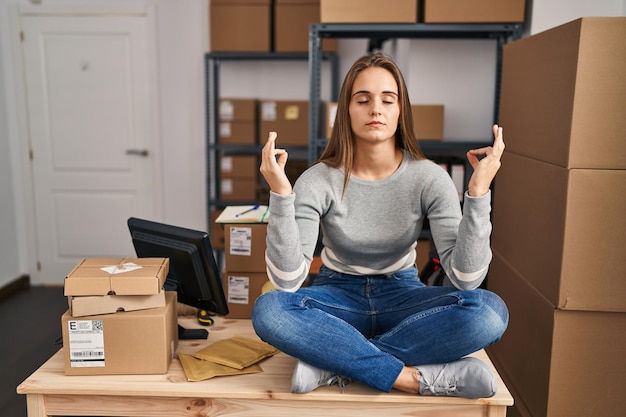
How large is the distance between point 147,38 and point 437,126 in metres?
2.33

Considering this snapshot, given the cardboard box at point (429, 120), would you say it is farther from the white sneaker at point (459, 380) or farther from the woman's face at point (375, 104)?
the white sneaker at point (459, 380)

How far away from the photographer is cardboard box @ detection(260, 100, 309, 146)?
12.7 feet

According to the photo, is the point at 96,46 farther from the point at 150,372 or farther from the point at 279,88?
the point at 150,372

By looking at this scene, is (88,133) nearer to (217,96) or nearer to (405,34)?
(217,96)

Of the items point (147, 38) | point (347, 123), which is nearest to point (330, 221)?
point (347, 123)

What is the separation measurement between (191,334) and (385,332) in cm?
61

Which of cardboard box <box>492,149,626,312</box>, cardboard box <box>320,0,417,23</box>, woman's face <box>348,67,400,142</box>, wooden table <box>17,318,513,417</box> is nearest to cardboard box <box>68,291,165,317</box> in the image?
wooden table <box>17,318,513,417</box>

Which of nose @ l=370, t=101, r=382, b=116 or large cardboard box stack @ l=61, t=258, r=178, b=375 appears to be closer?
large cardboard box stack @ l=61, t=258, r=178, b=375

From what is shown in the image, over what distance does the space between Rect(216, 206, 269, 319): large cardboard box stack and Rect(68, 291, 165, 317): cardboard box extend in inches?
18.4

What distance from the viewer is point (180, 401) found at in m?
1.60

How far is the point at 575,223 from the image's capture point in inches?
65.6

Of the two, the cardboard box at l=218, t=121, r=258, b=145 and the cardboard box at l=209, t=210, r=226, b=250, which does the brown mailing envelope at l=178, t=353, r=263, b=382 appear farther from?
the cardboard box at l=218, t=121, r=258, b=145

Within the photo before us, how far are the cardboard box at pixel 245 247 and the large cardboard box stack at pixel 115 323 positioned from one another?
423mm

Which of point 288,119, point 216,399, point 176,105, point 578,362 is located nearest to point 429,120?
point 288,119
